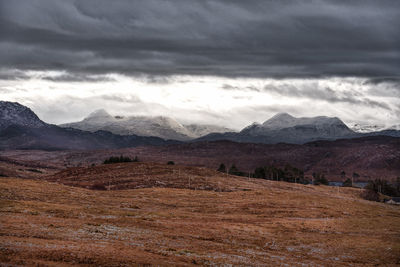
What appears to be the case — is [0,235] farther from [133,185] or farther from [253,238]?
[133,185]

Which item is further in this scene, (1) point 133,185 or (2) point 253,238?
(1) point 133,185

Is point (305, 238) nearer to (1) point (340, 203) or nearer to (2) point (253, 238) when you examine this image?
(2) point (253, 238)

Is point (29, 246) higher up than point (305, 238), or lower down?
higher up

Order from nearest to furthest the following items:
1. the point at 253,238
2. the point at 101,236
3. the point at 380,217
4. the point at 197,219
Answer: the point at 101,236, the point at 253,238, the point at 197,219, the point at 380,217

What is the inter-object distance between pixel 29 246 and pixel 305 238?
5862cm

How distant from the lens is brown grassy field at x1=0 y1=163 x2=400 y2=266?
57.7 meters

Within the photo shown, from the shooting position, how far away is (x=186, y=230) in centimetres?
8844

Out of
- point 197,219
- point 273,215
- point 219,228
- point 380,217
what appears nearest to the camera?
point 219,228

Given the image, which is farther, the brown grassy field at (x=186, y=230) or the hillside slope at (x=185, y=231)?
the brown grassy field at (x=186, y=230)

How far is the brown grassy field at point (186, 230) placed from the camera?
57688mm

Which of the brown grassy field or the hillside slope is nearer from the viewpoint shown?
the hillside slope

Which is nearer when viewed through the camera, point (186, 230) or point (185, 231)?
point (185, 231)

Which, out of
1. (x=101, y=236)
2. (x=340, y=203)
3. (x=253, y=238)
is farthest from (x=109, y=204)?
(x=340, y=203)

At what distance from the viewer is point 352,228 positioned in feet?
393
